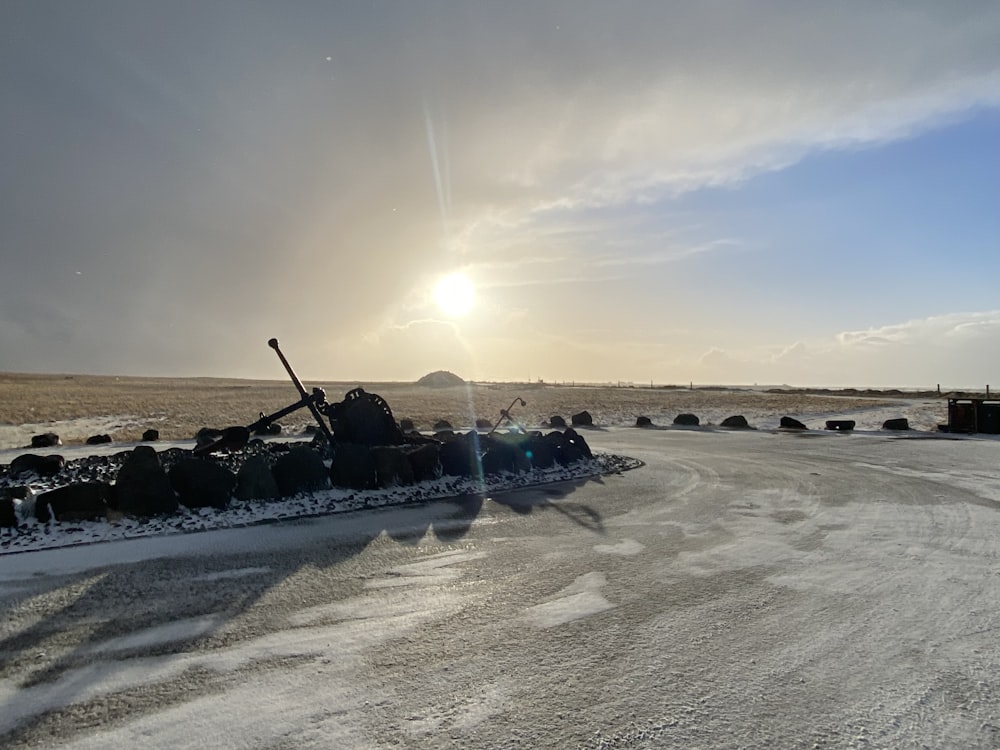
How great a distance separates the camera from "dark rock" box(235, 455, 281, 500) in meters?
9.77

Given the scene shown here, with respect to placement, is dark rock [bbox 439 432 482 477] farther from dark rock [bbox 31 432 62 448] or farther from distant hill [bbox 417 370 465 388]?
distant hill [bbox 417 370 465 388]

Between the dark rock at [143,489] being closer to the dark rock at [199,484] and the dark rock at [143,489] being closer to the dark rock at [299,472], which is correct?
the dark rock at [199,484]

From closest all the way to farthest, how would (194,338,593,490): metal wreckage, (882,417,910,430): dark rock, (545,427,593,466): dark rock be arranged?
1. (194,338,593,490): metal wreckage
2. (545,427,593,466): dark rock
3. (882,417,910,430): dark rock

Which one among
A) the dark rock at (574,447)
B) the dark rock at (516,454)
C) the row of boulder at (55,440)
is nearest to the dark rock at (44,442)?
the row of boulder at (55,440)

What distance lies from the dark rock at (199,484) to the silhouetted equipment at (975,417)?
28569mm

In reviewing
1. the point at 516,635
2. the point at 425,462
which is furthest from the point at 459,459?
the point at 516,635

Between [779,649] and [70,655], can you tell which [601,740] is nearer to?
[779,649]

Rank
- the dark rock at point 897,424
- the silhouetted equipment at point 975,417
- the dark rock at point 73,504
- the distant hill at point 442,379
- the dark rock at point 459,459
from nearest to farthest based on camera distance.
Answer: the dark rock at point 73,504, the dark rock at point 459,459, the silhouetted equipment at point 975,417, the dark rock at point 897,424, the distant hill at point 442,379

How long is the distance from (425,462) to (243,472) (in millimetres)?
3456

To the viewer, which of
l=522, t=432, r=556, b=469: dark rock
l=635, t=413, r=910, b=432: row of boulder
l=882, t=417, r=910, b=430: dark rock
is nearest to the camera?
l=522, t=432, r=556, b=469: dark rock

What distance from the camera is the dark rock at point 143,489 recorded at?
8.73 m

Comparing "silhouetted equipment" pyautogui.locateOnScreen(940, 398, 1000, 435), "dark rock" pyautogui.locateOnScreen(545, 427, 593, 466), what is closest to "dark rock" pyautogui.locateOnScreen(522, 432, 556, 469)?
"dark rock" pyautogui.locateOnScreen(545, 427, 593, 466)

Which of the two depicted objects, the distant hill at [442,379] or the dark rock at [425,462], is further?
the distant hill at [442,379]

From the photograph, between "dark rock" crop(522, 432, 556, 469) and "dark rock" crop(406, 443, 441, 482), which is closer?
"dark rock" crop(406, 443, 441, 482)
